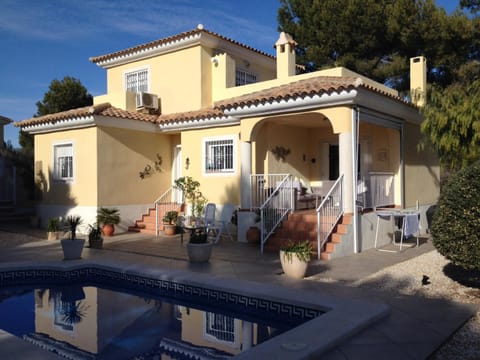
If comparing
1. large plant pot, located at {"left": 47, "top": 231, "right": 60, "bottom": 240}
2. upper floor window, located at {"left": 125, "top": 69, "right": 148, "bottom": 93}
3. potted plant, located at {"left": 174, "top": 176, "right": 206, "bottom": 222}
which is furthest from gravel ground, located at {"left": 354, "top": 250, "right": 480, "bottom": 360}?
upper floor window, located at {"left": 125, "top": 69, "right": 148, "bottom": 93}

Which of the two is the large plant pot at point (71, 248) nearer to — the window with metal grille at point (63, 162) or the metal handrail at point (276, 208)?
the metal handrail at point (276, 208)

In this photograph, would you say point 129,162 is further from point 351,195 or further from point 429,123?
point 429,123

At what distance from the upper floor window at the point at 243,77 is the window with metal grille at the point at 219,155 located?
14.1 feet

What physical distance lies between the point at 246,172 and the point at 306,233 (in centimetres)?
305

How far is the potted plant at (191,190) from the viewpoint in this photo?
54.4 feet

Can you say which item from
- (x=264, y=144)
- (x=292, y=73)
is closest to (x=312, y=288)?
(x=264, y=144)

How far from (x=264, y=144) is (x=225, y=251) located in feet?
15.1

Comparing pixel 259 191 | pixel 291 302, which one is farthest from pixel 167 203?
pixel 291 302

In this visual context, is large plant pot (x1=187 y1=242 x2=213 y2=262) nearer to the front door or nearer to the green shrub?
the green shrub

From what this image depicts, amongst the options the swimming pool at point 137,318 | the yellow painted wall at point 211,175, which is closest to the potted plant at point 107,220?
the yellow painted wall at point 211,175

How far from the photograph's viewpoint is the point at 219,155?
56.1ft

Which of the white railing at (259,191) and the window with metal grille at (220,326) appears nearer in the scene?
the window with metal grille at (220,326)

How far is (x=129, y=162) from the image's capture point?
17719 millimetres

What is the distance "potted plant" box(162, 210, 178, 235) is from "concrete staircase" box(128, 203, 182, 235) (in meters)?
0.52
